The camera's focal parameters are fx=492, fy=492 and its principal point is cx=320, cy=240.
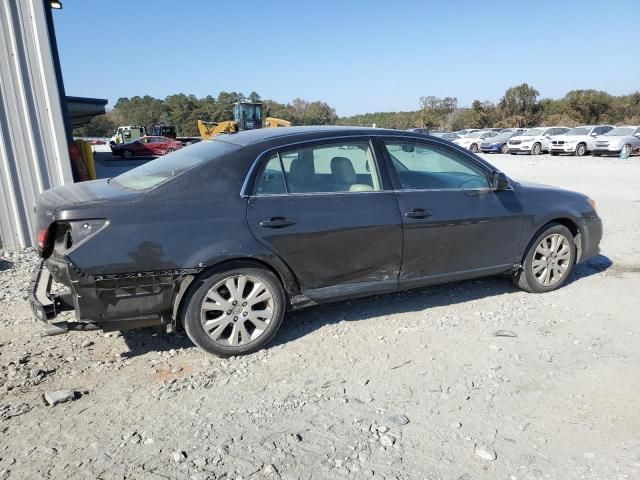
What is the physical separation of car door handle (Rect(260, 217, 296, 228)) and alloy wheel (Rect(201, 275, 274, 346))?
1.32 feet

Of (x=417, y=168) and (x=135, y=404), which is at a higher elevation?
(x=417, y=168)

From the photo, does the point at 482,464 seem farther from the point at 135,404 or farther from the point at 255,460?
the point at 135,404

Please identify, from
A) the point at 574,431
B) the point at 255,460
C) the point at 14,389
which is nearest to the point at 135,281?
the point at 14,389

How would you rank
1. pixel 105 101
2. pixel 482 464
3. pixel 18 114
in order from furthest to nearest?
pixel 105 101 → pixel 18 114 → pixel 482 464

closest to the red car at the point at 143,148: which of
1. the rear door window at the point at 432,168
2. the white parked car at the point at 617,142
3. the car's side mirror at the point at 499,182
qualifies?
the white parked car at the point at 617,142

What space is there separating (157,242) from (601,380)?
10.3 ft

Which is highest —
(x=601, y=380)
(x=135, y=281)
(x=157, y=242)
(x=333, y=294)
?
(x=157, y=242)

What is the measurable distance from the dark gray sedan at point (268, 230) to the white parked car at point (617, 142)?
23.1m

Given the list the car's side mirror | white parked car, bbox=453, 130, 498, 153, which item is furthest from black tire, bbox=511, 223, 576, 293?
white parked car, bbox=453, 130, 498, 153

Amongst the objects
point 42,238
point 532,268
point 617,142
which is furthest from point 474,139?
point 42,238

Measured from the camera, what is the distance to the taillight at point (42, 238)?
133 inches

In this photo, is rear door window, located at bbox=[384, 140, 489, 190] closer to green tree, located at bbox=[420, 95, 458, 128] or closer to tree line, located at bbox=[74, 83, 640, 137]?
tree line, located at bbox=[74, 83, 640, 137]

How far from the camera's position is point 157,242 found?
3320 millimetres

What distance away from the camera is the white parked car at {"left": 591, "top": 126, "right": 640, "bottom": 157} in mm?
23703
